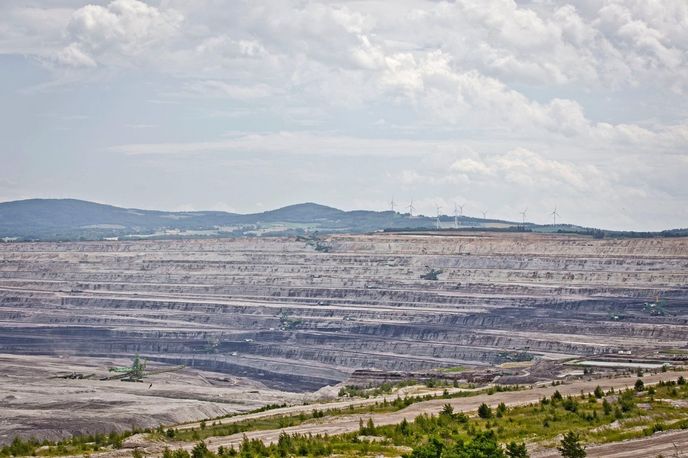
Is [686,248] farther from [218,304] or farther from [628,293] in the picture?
[218,304]

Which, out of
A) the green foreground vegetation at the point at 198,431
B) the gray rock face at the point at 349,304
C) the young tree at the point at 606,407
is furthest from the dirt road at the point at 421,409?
the gray rock face at the point at 349,304

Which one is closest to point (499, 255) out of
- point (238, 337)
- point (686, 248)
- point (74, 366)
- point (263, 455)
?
point (686, 248)

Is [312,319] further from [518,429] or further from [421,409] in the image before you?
[518,429]

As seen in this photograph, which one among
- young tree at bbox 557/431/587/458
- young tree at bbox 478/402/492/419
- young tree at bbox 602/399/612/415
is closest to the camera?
young tree at bbox 557/431/587/458

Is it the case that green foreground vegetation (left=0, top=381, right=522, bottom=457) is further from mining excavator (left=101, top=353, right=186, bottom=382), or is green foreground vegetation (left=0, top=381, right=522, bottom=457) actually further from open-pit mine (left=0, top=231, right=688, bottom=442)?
mining excavator (left=101, top=353, right=186, bottom=382)

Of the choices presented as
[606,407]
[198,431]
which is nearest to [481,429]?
[606,407]

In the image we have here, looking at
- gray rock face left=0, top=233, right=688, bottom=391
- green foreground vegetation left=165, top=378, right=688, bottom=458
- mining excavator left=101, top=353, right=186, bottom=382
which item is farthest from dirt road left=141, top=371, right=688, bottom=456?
mining excavator left=101, top=353, right=186, bottom=382
